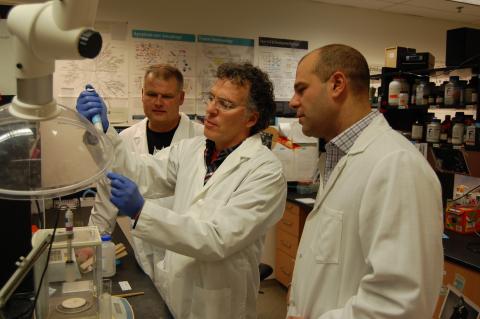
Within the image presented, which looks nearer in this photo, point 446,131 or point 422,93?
point 446,131

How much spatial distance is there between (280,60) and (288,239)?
1.67 meters

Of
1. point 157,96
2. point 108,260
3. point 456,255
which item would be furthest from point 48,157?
point 456,255

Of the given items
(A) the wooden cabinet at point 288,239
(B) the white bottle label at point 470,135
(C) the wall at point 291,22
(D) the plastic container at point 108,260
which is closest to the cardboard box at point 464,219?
(B) the white bottle label at point 470,135

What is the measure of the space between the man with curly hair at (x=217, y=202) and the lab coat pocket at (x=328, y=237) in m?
0.25

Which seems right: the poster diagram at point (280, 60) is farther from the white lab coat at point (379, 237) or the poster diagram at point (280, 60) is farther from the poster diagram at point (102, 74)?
the white lab coat at point (379, 237)

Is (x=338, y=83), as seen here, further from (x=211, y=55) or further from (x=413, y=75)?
(x=211, y=55)

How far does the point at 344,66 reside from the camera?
120 centimetres

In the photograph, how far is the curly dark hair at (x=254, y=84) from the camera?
156cm

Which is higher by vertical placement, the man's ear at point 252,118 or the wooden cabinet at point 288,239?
the man's ear at point 252,118

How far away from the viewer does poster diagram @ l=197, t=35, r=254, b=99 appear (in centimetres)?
381

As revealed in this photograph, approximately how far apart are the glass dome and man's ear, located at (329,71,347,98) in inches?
26.6

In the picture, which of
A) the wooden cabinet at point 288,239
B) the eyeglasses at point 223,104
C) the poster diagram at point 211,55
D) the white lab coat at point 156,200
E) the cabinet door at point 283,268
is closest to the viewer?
the eyeglasses at point 223,104

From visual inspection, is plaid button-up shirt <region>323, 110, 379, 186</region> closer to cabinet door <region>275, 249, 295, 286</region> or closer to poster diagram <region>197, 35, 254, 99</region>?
cabinet door <region>275, 249, 295, 286</region>

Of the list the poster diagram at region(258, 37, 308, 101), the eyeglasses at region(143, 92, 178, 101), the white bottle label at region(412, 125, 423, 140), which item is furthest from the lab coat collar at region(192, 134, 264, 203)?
the poster diagram at region(258, 37, 308, 101)
